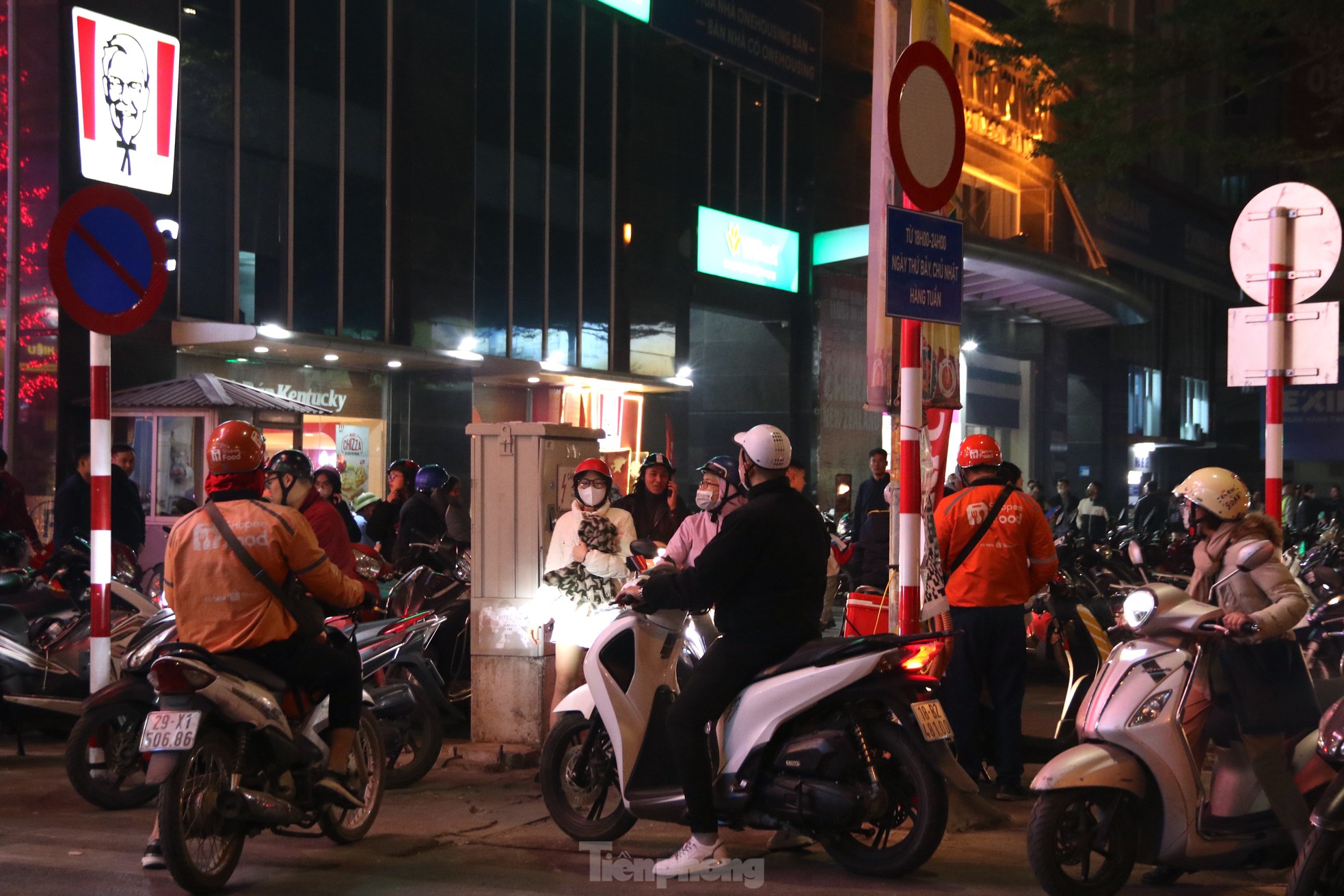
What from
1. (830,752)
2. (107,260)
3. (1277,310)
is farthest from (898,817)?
(107,260)

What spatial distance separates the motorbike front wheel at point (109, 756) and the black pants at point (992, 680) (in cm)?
405

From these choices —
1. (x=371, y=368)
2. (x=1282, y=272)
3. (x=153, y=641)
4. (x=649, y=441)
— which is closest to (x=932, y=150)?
(x=1282, y=272)

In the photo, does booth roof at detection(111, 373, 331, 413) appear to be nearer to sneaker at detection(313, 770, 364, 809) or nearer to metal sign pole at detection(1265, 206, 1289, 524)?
sneaker at detection(313, 770, 364, 809)

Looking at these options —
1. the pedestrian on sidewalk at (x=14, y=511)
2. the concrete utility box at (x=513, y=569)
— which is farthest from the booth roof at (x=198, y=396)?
the concrete utility box at (x=513, y=569)

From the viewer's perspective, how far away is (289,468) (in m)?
8.08

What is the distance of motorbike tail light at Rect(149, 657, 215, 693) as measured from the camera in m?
5.34

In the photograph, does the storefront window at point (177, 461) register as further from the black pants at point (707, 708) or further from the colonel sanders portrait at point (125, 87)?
the black pants at point (707, 708)

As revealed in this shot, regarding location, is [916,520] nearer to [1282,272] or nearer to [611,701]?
[611,701]

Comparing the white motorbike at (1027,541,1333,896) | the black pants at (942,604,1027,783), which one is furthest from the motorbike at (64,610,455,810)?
the white motorbike at (1027,541,1333,896)

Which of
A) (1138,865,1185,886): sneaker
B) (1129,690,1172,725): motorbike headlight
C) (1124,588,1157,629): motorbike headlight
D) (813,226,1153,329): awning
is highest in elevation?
(813,226,1153,329): awning

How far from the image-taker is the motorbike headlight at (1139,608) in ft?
17.9

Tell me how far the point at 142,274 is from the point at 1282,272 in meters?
6.41

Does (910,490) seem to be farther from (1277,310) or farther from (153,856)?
(153,856)

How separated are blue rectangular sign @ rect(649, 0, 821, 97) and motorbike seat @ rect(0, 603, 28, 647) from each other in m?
16.3
